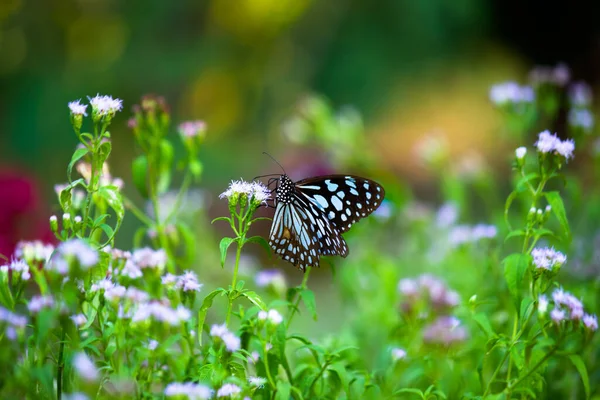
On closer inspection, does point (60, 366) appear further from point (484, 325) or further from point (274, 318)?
point (484, 325)

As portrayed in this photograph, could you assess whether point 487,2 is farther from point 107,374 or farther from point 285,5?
point 107,374

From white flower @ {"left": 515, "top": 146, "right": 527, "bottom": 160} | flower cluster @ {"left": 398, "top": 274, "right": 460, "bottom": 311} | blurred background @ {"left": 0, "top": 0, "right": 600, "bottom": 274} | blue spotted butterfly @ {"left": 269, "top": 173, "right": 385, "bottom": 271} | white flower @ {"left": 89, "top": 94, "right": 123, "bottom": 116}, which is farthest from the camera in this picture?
blurred background @ {"left": 0, "top": 0, "right": 600, "bottom": 274}

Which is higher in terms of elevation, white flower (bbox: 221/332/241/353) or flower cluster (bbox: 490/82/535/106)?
flower cluster (bbox: 490/82/535/106)

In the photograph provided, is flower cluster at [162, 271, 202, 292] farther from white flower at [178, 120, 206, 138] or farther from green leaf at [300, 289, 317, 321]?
white flower at [178, 120, 206, 138]

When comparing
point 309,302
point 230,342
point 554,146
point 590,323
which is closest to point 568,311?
point 590,323

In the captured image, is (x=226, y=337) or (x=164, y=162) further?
(x=164, y=162)

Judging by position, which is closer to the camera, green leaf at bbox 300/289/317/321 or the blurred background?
green leaf at bbox 300/289/317/321

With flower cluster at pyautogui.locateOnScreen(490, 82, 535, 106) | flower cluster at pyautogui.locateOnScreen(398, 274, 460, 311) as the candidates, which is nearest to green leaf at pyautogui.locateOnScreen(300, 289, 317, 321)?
flower cluster at pyautogui.locateOnScreen(398, 274, 460, 311)

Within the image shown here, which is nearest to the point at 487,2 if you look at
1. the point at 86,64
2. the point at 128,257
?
the point at 86,64

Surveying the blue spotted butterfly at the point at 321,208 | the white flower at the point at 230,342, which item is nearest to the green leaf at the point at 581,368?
the blue spotted butterfly at the point at 321,208
